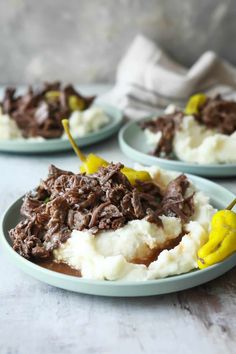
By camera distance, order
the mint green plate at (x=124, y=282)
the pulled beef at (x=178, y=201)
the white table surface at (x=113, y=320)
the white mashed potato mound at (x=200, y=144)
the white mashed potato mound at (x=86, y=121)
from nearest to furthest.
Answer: the white table surface at (x=113, y=320) → the mint green plate at (x=124, y=282) → the pulled beef at (x=178, y=201) → the white mashed potato mound at (x=200, y=144) → the white mashed potato mound at (x=86, y=121)

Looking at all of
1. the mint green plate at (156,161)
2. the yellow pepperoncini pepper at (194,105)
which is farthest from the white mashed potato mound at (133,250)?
the yellow pepperoncini pepper at (194,105)

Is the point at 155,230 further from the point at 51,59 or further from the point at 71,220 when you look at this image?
the point at 51,59

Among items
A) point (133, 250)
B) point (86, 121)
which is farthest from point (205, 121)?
point (133, 250)

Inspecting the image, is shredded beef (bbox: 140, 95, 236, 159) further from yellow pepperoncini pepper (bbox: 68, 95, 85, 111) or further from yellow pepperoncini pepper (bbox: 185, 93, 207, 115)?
yellow pepperoncini pepper (bbox: 68, 95, 85, 111)

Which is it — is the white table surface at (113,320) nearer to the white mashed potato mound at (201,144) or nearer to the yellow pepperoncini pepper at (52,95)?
the white mashed potato mound at (201,144)

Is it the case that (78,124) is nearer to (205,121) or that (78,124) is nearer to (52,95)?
(52,95)

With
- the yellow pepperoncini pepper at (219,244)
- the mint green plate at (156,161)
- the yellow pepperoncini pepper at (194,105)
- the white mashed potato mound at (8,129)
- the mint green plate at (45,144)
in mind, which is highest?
the yellow pepperoncini pepper at (219,244)
